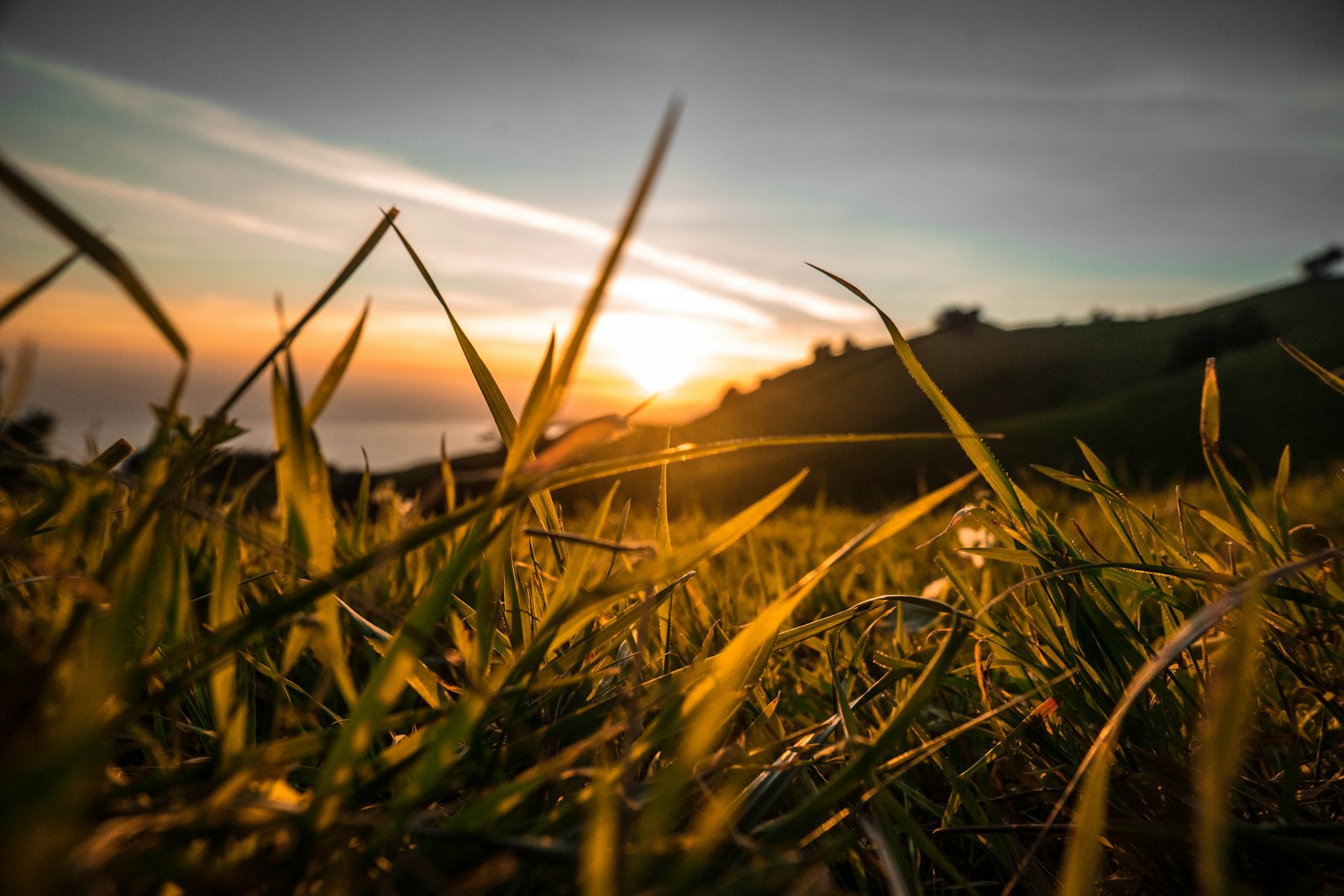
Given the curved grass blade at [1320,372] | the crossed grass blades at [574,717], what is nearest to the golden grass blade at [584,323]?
the crossed grass blades at [574,717]

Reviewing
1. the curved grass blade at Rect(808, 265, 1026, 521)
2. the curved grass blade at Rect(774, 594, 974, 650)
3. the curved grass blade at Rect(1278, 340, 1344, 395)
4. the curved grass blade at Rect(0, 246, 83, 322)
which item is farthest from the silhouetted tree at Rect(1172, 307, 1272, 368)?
the curved grass blade at Rect(0, 246, 83, 322)

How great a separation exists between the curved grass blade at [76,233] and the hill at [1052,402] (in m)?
0.55

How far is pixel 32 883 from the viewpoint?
0.28 m

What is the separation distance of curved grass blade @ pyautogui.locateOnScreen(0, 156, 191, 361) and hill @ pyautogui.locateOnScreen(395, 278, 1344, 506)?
551mm

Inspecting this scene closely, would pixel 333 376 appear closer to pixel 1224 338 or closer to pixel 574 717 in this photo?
pixel 574 717

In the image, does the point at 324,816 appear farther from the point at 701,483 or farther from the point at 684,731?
the point at 701,483

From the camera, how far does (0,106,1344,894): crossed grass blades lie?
0.36m

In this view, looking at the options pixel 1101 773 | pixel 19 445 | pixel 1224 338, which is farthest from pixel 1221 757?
pixel 1224 338

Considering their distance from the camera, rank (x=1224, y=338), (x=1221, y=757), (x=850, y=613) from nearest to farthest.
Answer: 1. (x=1221, y=757)
2. (x=850, y=613)
3. (x=1224, y=338)

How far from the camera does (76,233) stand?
13.5 inches

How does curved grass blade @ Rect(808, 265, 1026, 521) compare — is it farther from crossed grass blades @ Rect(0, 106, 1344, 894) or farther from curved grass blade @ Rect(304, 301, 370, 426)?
curved grass blade @ Rect(304, 301, 370, 426)

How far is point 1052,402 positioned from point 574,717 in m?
33.5

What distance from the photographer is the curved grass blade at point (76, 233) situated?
1.11 feet

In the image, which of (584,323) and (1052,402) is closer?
(584,323)
